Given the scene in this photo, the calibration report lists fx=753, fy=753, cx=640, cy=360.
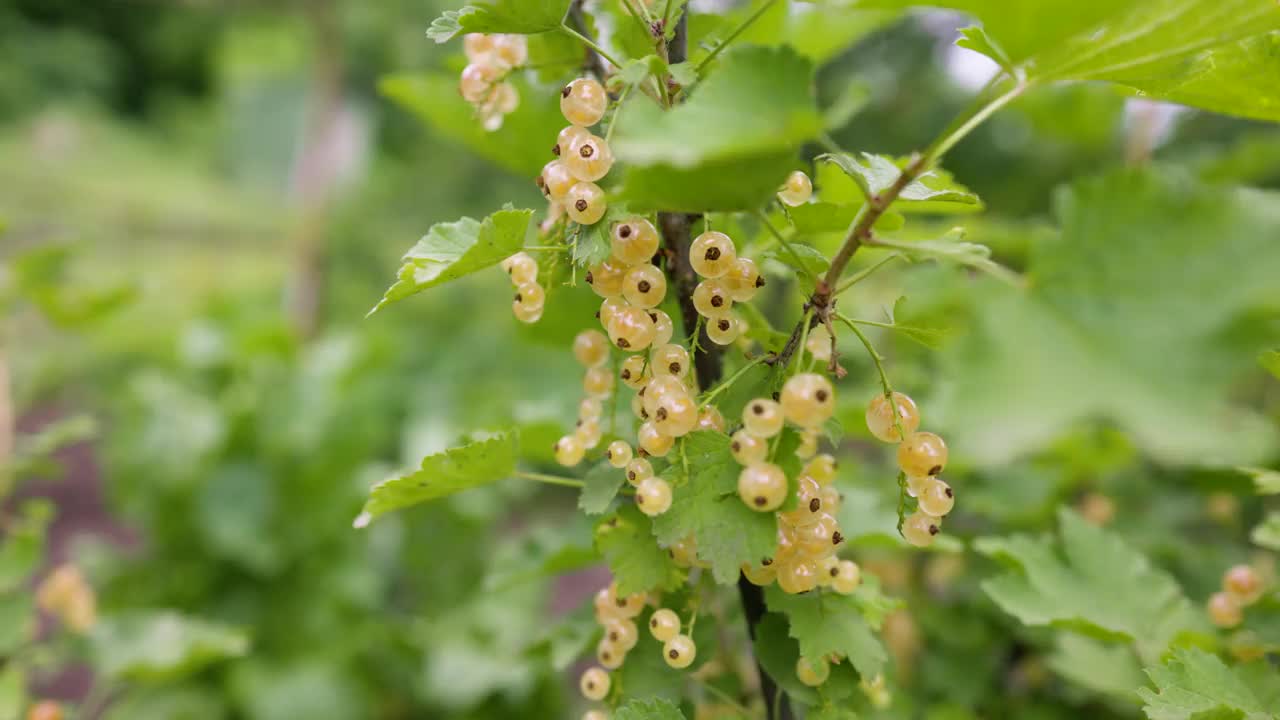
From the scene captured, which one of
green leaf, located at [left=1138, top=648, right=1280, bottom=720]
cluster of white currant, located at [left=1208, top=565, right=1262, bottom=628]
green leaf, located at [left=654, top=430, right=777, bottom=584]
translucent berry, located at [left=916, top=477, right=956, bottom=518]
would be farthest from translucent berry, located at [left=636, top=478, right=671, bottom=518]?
cluster of white currant, located at [left=1208, top=565, right=1262, bottom=628]

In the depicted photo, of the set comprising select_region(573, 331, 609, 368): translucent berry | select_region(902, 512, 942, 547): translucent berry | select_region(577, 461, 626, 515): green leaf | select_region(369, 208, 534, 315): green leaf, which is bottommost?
select_region(577, 461, 626, 515): green leaf

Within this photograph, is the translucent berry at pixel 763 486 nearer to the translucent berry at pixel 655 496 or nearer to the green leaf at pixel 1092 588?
the translucent berry at pixel 655 496

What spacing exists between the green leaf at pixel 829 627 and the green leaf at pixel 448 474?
0.14m

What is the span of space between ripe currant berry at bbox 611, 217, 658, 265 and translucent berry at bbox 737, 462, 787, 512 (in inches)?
3.7

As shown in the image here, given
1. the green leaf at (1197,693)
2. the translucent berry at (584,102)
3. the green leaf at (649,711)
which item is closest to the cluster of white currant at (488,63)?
the translucent berry at (584,102)

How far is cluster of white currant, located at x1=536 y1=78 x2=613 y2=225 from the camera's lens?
0.29 meters

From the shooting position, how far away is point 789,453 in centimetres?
29

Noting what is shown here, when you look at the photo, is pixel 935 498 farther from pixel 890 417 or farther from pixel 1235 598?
pixel 1235 598

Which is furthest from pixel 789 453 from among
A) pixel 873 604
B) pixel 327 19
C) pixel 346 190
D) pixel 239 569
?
pixel 346 190

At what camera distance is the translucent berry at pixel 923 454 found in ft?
0.97

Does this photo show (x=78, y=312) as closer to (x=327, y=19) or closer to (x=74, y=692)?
(x=74, y=692)

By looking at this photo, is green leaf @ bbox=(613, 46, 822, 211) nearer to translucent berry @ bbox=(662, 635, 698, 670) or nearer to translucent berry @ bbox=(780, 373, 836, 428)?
translucent berry @ bbox=(780, 373, 836, 428)

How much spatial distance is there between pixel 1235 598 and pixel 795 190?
36 cm

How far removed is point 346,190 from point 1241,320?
91.1 inches
